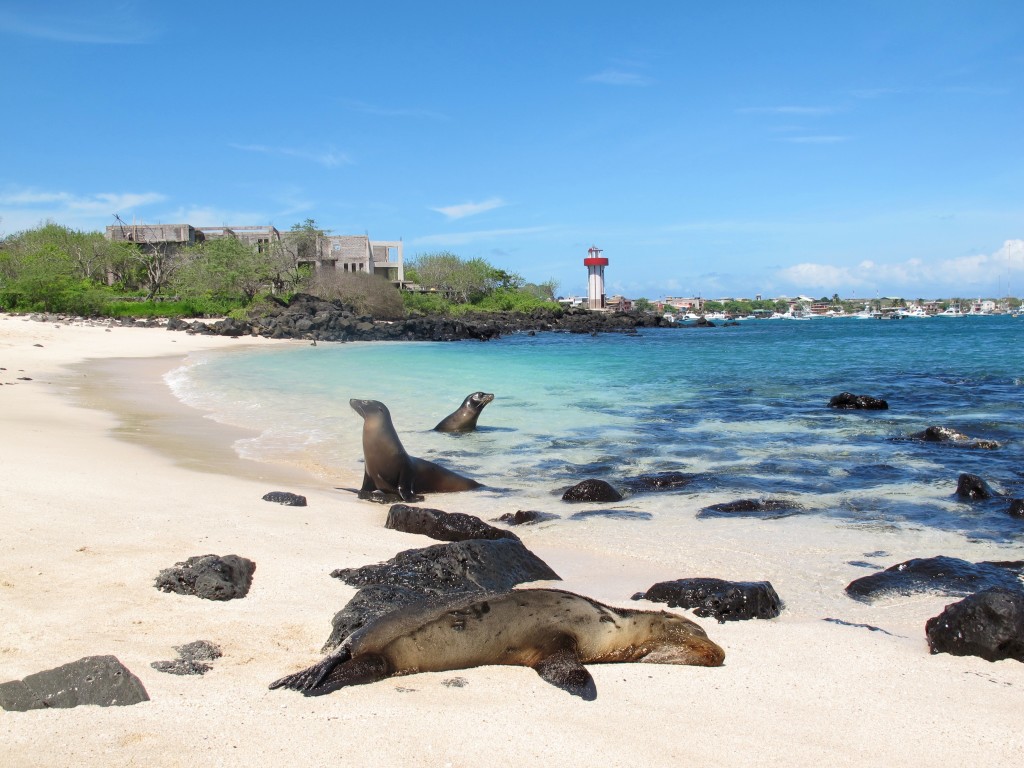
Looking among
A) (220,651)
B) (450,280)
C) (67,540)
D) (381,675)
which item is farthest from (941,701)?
(450,280)

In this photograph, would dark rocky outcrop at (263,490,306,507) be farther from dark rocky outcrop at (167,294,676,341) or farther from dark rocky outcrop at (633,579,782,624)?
dark rocky outcrop at (167,294,676,341)

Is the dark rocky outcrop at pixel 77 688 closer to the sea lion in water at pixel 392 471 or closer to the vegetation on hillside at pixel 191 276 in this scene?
the sea lion in water at pixel 392 471

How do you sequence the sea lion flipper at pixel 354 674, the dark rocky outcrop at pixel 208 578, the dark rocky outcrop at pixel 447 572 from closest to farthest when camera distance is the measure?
the sea lion flipper at pixel 354 674
the dark rocky outcrop at pixel 208 578
the dark rocky outcrop at pixel 447 572

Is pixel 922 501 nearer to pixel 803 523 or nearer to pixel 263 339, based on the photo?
pixel 803 523

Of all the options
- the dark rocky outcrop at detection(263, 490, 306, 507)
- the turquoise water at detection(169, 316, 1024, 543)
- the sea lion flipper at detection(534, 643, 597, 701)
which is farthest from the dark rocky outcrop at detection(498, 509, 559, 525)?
the sea lion flipper at detection(534, 643, 597, 701)

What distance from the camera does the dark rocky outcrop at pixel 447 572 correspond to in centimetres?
454

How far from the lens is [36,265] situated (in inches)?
1736

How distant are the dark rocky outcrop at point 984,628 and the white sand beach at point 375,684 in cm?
10

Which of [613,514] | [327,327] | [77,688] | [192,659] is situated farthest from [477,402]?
[327,327]

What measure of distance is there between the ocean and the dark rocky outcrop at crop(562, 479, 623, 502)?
0.72ft

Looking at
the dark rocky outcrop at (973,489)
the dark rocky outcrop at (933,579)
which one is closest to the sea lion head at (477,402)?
the dark rocky outcrop at (973,489)

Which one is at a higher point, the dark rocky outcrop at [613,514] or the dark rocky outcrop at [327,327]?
the dark rocky outcrop at [327,327]

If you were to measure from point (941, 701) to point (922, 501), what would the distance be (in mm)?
5149

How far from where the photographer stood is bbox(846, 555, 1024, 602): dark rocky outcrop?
17.3 ft
